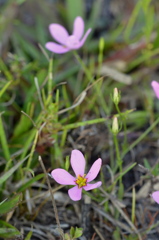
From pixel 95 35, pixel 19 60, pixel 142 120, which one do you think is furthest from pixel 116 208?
pixel 95 35

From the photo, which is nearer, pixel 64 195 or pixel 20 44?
pixel 64 195

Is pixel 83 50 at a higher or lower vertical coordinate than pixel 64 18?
lower

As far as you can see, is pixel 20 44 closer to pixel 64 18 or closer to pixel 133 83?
pixel 64 18

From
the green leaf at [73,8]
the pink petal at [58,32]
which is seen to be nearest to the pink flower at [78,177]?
the pink petal at [58,32]

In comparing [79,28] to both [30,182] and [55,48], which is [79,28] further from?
[30,182]

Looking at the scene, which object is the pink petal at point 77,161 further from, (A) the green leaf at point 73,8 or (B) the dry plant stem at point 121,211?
(A) the green leaf at point 73,8

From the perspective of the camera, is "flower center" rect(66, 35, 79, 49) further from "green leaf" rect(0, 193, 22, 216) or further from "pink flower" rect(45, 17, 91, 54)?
"green leaf" rect(0, 193, 22, 216)

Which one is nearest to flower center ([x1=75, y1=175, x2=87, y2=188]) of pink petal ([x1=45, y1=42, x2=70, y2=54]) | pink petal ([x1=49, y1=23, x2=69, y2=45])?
pink petal ([x1=45, y1=42, x2=70, y2=54])
